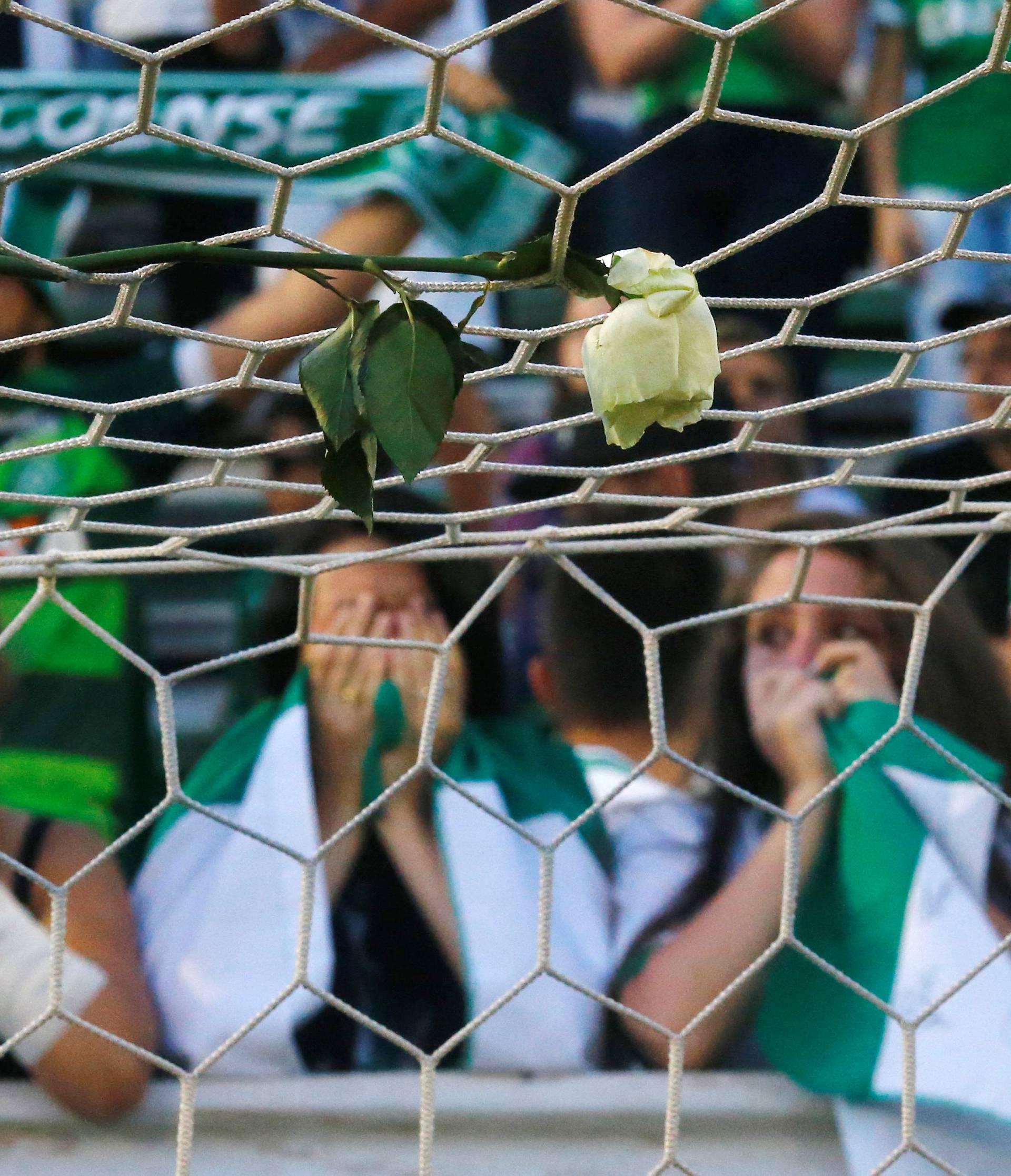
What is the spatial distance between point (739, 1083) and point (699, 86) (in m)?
0.62

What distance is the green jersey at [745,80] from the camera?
3.05 ft

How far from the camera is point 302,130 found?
970 millimetres

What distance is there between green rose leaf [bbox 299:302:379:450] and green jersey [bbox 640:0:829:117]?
0.69 meters

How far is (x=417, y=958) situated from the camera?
0.81m

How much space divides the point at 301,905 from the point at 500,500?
0.28 m

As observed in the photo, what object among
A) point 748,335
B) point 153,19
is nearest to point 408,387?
point 748,335

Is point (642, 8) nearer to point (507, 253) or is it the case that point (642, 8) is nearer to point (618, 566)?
point (507, 253)

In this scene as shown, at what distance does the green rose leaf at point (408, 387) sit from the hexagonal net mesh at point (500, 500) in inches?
1.0

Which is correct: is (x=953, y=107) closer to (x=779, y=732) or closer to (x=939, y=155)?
(x=939, y=155)

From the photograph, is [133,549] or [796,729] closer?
[133,549]

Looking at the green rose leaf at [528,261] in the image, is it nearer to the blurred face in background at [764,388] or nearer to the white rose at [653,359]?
the white rose at [653,359]

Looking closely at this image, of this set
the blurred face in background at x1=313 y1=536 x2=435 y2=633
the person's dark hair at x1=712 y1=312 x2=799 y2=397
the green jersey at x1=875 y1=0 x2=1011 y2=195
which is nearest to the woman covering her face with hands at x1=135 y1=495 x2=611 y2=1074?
the blurred face in background at x1=313 y1=536 x2=435 y2=633

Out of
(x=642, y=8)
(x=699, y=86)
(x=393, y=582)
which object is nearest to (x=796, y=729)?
(x=393, y=582)

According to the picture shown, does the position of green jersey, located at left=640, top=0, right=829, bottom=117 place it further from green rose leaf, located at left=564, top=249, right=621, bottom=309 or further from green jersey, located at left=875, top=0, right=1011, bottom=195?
green rose leaf, located at left=564, top=249, right=621, bottom=309
